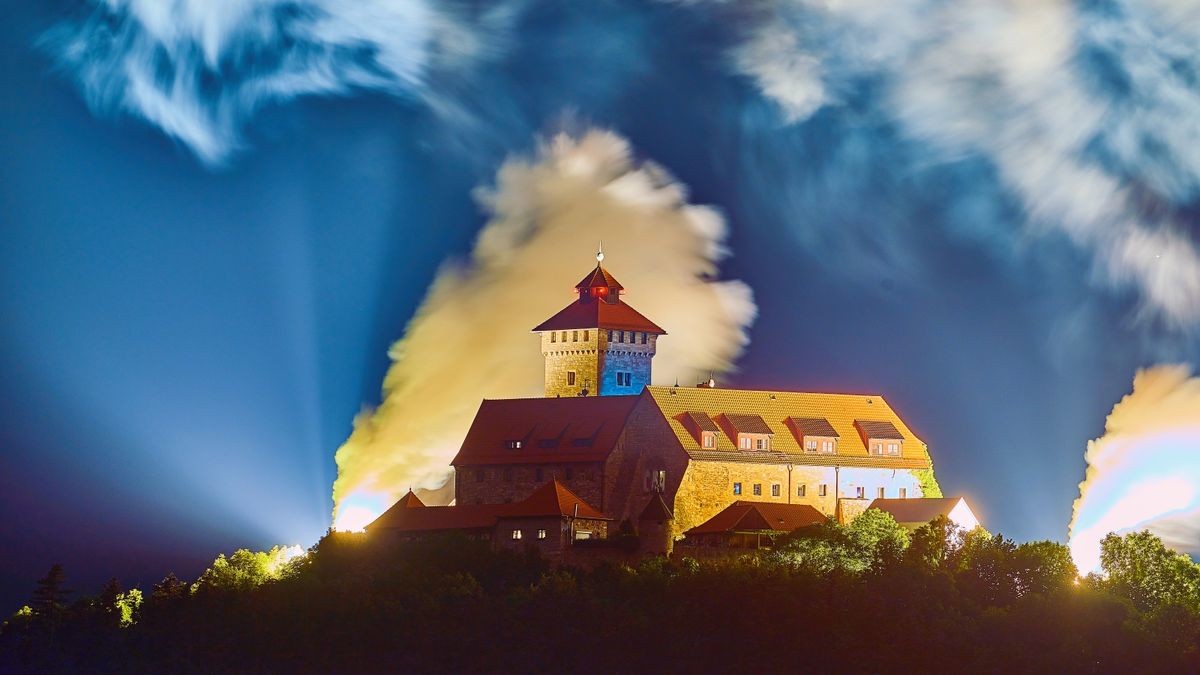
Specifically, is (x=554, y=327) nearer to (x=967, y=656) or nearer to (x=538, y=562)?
(x=538, y=562)

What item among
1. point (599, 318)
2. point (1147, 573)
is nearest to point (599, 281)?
point (599, 318)

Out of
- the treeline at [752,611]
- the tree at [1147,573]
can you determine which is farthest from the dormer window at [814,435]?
the tree at [1147,573]

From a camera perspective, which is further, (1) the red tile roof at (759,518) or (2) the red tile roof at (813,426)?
(2) the red tile roof at (813,426)

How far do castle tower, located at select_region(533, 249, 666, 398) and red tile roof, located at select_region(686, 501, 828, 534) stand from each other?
1529cm

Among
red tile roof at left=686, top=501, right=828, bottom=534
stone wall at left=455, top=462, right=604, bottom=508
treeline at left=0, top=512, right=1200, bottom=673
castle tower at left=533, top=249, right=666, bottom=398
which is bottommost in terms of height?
treeline at left=0, top=512, right=1200, bottom=673

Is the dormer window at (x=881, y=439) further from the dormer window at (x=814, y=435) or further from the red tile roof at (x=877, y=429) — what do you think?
the dormer window at (x=814, y=435)

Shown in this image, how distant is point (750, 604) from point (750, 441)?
32.1 feet

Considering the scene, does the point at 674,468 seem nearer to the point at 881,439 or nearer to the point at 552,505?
the point at 552,505

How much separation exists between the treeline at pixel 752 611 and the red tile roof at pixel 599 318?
1752 cm

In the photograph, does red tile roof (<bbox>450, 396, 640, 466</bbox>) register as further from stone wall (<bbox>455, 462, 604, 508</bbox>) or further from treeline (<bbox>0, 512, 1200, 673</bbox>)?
treeline (<bbox>0, 512, 1200, 673</bbox>)

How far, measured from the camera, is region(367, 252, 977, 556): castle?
320ft

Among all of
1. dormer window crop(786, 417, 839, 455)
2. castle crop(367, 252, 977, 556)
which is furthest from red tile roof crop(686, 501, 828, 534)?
dormer window crop(786, 417, 839, 455)

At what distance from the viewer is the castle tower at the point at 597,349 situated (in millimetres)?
112000

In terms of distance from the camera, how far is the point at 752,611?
3681 inches
